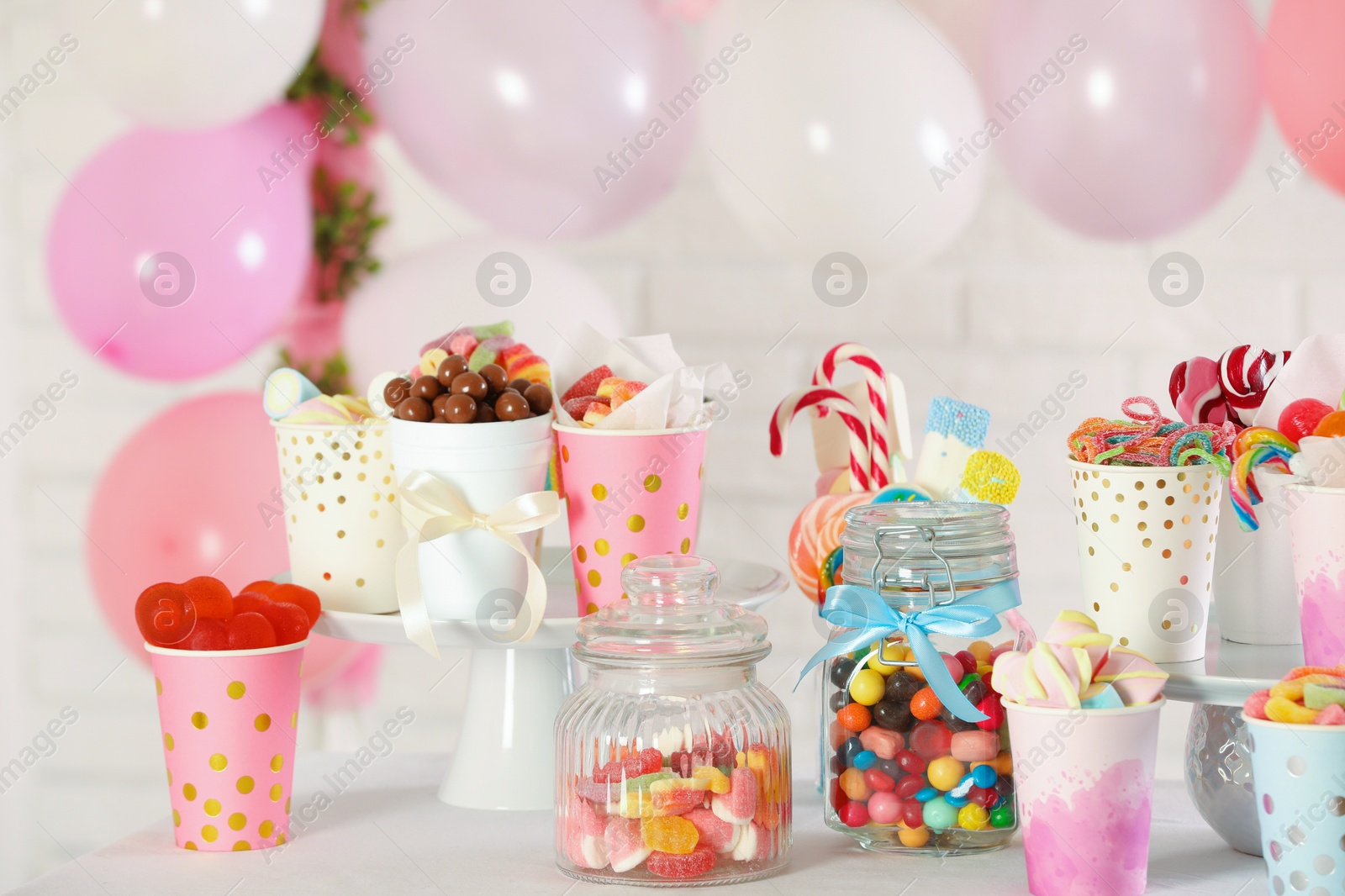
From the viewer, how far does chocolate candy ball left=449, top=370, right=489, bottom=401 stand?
108cm

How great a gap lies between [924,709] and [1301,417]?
33 cm

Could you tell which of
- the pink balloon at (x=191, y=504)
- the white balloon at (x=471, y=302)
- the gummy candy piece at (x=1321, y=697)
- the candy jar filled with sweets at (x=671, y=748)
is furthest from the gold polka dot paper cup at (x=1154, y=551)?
the pink balloon at (x=191, y=504)

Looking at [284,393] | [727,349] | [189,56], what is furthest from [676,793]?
[189,56]

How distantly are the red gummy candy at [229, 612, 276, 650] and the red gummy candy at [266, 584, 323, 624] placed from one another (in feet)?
0.14

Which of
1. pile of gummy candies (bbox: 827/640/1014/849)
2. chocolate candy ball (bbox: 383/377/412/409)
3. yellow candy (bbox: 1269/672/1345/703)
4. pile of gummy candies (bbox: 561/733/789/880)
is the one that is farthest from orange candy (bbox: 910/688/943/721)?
chocolate candy ball (bbox: 383/377/412/409)

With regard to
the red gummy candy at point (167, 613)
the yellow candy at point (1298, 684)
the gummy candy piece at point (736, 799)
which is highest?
the red gummy candy at point (167, 613)

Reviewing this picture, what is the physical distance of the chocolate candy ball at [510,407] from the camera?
108 centimetres

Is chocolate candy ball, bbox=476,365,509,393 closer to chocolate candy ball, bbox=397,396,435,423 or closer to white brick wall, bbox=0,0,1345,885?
chocolate candy ball, bbox=397,396,435,423

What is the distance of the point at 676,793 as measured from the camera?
938 millimetres

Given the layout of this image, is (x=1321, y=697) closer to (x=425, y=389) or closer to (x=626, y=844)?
(x=626, y=844)

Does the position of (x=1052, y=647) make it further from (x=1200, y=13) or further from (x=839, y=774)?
(x=1200, y=13)

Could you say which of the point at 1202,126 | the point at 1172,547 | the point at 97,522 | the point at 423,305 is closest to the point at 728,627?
the point at 1172,547

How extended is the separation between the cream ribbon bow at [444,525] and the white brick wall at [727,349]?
2.25 ft

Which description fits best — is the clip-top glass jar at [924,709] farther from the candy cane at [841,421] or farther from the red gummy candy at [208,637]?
the red gummy candy at [208,637]
